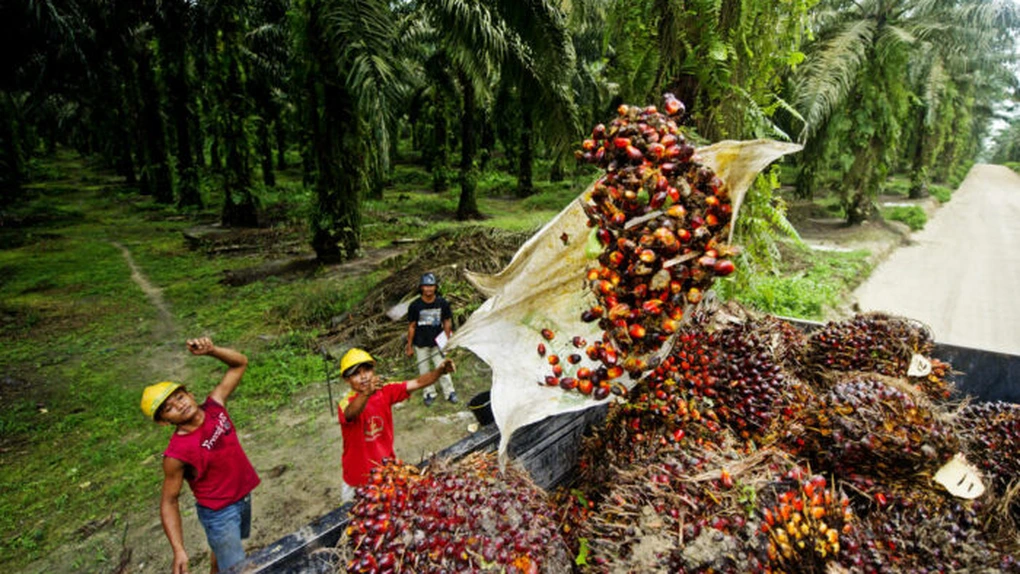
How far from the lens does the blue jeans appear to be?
2.84 meters

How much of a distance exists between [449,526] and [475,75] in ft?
22.9

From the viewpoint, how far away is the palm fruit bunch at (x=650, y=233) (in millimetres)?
1831

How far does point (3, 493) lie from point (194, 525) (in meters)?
1.90

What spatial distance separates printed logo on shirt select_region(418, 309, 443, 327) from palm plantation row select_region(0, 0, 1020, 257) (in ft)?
6.59

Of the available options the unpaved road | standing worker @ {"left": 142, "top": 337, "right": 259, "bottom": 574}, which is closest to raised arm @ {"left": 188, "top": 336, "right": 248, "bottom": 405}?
standing worker @ {"left": 142, "top": 337, "right": 259, "bottom": 574}

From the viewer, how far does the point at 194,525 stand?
375cm

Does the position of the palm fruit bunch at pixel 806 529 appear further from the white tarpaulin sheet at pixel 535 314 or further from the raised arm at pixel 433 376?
the raised arm at pixel 433 376

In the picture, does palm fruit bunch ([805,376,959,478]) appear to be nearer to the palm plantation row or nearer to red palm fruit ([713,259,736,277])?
red palm fruit ([713,259,736,277])

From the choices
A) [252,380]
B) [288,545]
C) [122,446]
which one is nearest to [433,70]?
[252,380]

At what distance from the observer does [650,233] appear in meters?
1.84

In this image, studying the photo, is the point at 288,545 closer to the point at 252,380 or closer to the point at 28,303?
the point at 252,380

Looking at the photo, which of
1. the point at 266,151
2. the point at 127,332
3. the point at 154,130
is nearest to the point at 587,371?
the point at 127,332

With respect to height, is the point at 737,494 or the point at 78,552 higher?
the point at 737,494

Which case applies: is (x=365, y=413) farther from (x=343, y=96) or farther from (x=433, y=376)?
(x=343, y=96)
